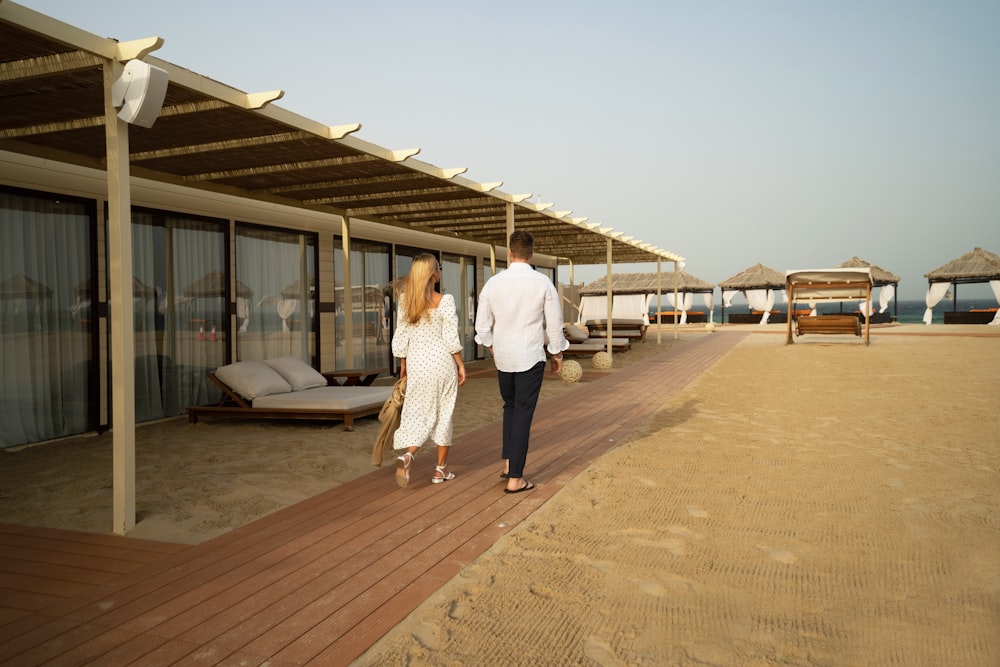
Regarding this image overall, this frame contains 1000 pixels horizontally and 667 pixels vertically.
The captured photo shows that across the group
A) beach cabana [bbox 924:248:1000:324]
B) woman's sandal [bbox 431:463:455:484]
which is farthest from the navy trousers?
beach cabana [bbox 924:248:1000:324]

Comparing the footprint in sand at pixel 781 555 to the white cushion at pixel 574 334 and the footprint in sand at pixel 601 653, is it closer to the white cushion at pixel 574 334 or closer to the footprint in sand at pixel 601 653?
the footprint in sand at pixel 601 653

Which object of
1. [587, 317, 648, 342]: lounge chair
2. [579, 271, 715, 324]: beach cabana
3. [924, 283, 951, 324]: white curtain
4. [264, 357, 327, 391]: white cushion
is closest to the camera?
[264, 357, 327, 391]: white cushion

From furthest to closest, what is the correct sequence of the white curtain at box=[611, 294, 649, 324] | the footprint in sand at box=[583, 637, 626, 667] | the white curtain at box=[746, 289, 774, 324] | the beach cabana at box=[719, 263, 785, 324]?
1. the white curtain at box=[611, 294, 649, 324]
2. the white curtain at box=[746, 289, 774, 324]
3. the beach cabana at box=[719, 263, 785, 324]
4. the footprint in sand at box=[583, 637, 626, 667]

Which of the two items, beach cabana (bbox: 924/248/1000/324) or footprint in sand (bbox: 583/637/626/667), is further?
beach cabana (bbox: 924/248/1000/324)

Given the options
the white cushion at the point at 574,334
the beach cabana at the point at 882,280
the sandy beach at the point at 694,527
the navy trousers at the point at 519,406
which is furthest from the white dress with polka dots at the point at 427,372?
the beach cabana at the point at 882,280

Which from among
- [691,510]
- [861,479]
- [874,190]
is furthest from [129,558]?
[874,190]

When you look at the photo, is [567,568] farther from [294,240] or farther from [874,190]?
[874,190]

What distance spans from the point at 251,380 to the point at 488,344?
3.46 m

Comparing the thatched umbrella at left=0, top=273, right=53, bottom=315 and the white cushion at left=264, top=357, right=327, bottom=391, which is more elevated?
the thatched umbrella at left=0, top=273, right=53, bottom=315

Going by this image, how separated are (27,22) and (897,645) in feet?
13.2

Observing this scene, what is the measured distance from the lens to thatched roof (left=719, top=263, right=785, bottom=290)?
31541 millimetres

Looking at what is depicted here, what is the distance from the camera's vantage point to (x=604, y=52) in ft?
57.2

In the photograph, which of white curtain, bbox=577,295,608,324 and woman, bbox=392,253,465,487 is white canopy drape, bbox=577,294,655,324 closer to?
white curtain, bbox=577,295,608,324

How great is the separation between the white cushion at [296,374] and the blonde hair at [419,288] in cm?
346
